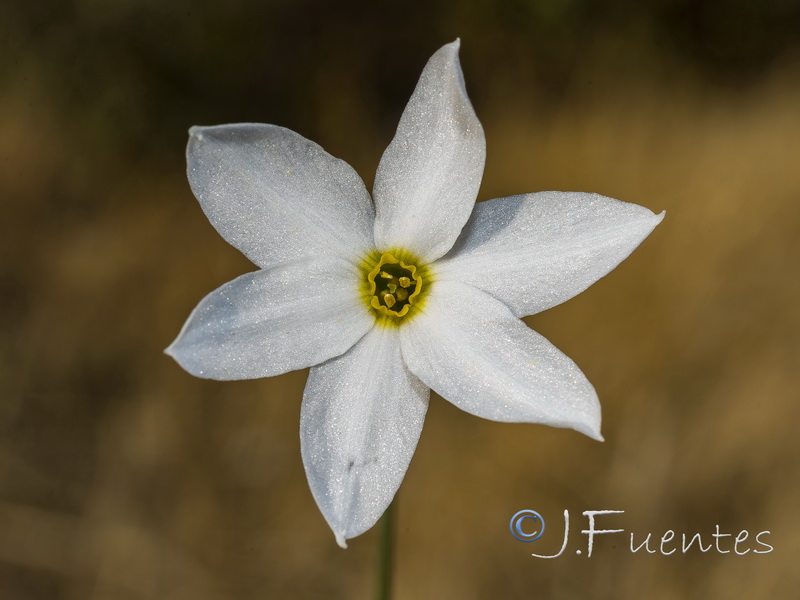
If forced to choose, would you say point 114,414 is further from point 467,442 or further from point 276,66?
point 276,66

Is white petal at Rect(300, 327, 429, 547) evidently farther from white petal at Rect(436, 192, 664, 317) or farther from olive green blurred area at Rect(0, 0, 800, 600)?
olive green blurred area at Rect(0, 0, 800, 600)

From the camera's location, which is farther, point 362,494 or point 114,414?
point 114,414

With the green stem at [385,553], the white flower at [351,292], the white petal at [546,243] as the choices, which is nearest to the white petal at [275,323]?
the white flower at [351,292]

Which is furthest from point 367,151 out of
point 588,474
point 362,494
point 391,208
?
point 362,494

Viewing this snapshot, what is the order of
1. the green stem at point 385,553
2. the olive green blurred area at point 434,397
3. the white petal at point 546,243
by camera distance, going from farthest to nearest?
the olive green blurred area at point 434,397 → the green stem at point 385,553 → the white petal at point 546,243

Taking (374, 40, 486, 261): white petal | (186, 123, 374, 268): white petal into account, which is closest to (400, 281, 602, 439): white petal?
(374, 40, 486, 261): white petal

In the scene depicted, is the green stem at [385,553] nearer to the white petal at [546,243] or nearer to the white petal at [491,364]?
the white petal at [491,364]
